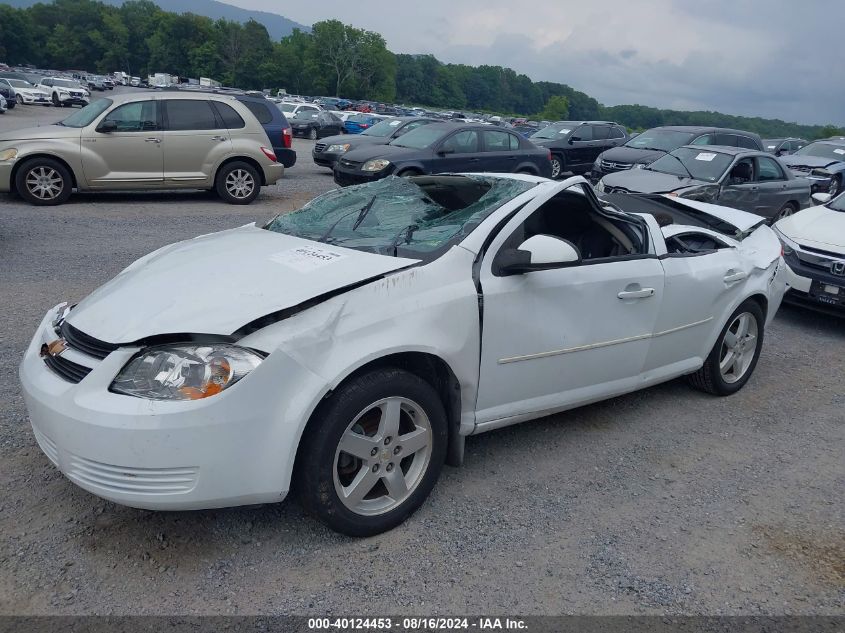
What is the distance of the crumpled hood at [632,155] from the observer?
14.7 metres

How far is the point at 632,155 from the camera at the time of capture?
591 inches

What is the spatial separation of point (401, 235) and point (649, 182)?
8190mm

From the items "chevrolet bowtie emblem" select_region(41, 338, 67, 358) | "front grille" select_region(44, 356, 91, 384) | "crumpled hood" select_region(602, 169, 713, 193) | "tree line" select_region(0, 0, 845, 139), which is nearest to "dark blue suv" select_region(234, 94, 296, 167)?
"crumpled hood" select_region(602, 169, 713, 193)

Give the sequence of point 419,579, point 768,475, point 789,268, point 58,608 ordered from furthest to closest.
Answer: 1. point 789,268
2. point 768,475
3. point 419,579
4. point 58,608

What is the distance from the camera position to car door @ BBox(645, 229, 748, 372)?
4.34 metres

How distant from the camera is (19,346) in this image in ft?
16.5

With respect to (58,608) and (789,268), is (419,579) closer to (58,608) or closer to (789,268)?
(58,608)

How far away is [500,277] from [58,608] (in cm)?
225

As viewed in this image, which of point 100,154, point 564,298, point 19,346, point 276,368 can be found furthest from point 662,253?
point 100,154

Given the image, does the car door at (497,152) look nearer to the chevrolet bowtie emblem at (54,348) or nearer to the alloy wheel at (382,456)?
the alloy wheel at (382,456)

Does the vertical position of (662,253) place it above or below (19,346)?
above

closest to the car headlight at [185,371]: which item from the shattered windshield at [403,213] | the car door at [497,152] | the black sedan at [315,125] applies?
the shattered windshield at [403,213]

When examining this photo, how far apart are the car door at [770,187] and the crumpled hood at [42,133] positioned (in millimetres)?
10339

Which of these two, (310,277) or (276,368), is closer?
(276,368)
